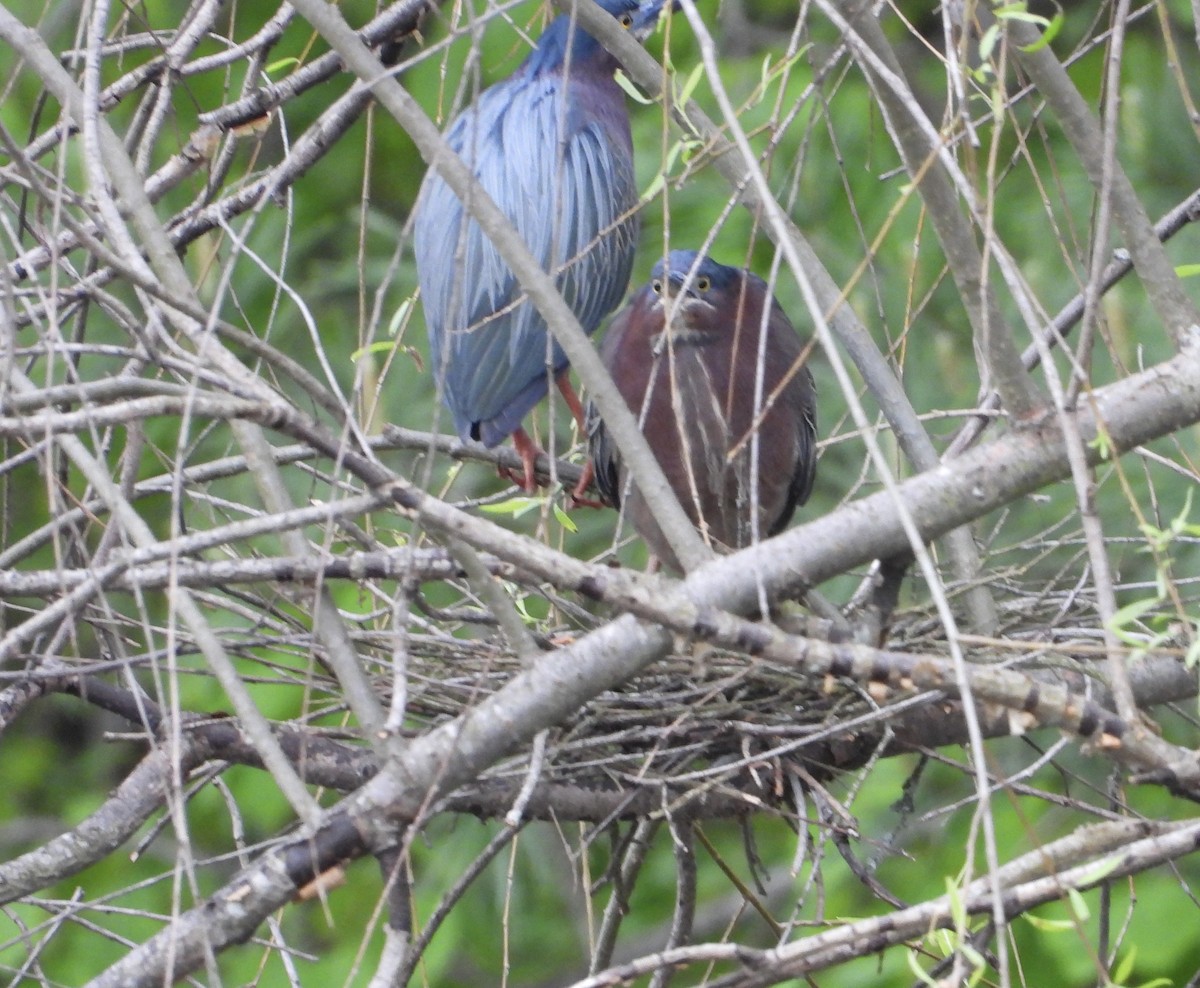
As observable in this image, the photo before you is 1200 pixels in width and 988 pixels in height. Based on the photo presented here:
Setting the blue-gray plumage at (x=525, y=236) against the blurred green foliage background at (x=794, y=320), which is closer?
the blue-gray plumage at (x=525, y=236)

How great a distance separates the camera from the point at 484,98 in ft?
11.3

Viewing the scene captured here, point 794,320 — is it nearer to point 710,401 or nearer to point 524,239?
point 524,239

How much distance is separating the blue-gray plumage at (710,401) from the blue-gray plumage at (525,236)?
0.88 feet

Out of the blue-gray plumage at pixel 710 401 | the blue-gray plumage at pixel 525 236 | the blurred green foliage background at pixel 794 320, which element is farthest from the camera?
the blurred green foliage background at pixel 794 320

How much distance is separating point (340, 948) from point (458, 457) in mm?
2270

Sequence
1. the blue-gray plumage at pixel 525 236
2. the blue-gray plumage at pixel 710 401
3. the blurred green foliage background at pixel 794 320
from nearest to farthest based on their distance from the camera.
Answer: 1. the blue-gray plumage at pixel 710 401
2. the blue-gray plumage at pixel 525 236
3. the blurred green foliage background at pixel 794 320

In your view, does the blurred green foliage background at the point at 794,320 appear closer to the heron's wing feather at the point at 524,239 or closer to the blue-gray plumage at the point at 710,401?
the heron's wing feather at the point at 524,239

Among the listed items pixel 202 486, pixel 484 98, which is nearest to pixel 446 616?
pixel 202 486

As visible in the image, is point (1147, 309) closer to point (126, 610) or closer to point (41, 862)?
point (41, 862)

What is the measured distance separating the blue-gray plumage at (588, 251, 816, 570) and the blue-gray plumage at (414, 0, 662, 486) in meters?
0.27

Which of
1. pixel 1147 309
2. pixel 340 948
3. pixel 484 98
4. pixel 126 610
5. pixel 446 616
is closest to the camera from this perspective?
pixel 446 616

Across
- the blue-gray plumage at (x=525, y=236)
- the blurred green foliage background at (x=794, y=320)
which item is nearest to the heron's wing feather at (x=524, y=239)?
the blue-gray plumage at (x=525, y=236)

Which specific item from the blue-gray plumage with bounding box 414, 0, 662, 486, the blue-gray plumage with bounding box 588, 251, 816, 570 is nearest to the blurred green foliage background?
the blue-gray plumage with bounding box 414, 0, 662, 486

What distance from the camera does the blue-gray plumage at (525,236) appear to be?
10.1ft
